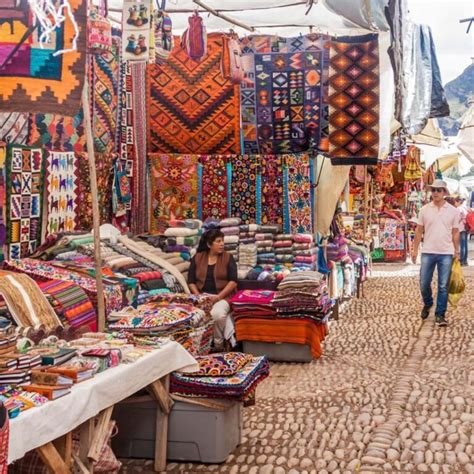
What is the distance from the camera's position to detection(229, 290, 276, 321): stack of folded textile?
7148 mm

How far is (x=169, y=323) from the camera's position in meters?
5.09

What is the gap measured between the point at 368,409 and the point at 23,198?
3.51 m

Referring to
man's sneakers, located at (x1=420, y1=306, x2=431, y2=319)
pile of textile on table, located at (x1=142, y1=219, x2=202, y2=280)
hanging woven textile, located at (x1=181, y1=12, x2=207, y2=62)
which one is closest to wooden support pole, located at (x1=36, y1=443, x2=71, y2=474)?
hanging woven textile, located at (x1=181, y1=12, x2=207, y2=62)

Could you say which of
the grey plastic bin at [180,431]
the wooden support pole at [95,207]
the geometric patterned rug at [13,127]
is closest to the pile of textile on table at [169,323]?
the wooden support pole at [95,207]

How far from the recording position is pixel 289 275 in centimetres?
751

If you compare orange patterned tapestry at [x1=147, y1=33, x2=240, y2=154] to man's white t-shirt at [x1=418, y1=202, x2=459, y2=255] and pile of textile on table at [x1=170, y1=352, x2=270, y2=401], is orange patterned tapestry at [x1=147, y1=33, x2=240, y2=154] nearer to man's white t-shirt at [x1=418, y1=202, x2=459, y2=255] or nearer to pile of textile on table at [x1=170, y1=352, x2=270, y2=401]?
man's white t-shirt at [x1=418, y1=202, x2=459, y2=255]

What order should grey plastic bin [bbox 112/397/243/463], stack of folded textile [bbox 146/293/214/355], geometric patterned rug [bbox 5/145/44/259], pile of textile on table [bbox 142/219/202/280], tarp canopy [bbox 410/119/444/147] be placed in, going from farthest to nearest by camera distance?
tarp canopy [bbox 410/119/444/147] < pile of textile on table [bbox 142/219/202/280] < geometric patterned rug [bbox 5/145/44/259] < stack of folded textile [bbox 146/293/214/355] < grey plastic bin [bbox 112/397/243/463]

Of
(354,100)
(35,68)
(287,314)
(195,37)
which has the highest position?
(195,37)

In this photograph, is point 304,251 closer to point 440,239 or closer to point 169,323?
point 440,239

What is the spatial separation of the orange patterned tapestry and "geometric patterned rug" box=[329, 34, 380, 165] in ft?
4.12

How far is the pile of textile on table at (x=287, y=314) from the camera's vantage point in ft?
23.2

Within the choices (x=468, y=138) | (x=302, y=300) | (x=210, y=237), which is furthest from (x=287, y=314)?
(x=468, y=138)

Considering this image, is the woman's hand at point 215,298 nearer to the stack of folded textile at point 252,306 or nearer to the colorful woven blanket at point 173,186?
the stack of folded textile at point 252,306

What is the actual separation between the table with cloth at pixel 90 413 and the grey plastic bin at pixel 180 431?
10cm
